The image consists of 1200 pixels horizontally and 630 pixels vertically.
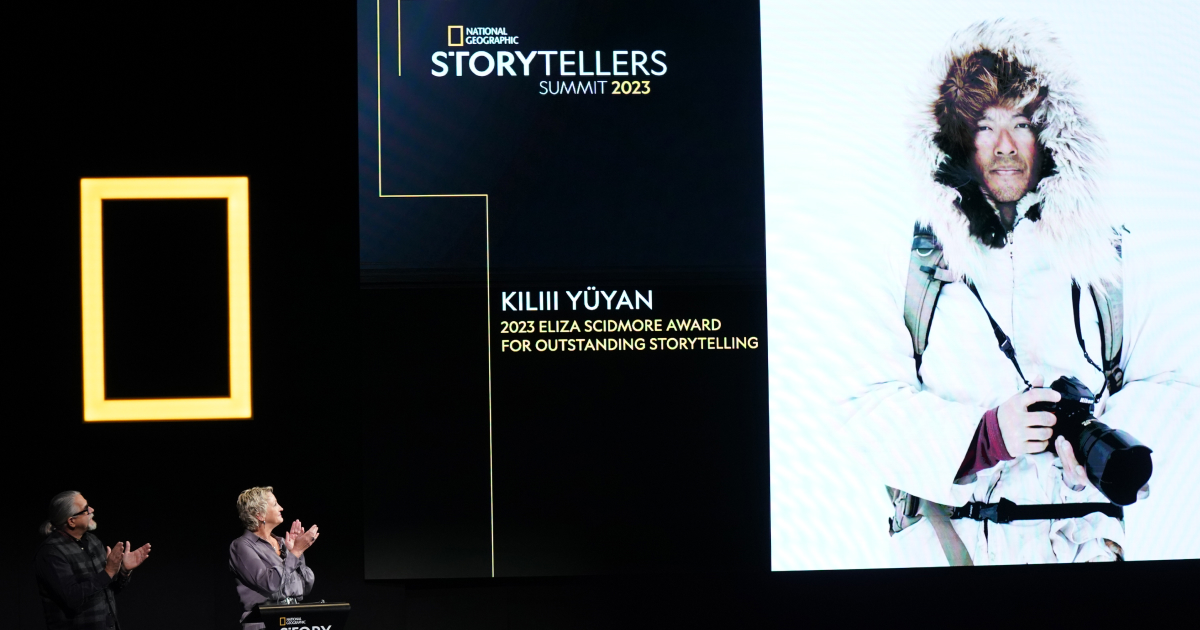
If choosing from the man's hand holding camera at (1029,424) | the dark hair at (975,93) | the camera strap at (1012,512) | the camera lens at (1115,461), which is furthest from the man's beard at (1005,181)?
the camera strap at (1012,512)

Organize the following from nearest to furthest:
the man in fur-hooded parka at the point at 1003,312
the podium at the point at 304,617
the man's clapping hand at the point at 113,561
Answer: the podium at the point at 304,617, the man's clapping hand at the point at 113,561, the man in fur-hooded parka at the point at 1003,312

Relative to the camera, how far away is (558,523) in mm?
4812

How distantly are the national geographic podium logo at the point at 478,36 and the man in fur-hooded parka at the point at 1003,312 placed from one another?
1.87 m

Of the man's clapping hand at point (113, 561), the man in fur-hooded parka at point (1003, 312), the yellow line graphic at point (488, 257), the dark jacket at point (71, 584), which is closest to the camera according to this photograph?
the dark jacket at point (71, 584)

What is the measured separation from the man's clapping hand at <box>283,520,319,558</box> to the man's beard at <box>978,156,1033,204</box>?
3.24m

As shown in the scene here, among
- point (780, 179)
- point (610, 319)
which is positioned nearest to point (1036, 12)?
point (780, 179)

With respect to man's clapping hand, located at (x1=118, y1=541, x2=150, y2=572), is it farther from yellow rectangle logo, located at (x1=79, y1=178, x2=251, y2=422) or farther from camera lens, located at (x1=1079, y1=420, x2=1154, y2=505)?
camera lens, located at (x1=1079, y1=420, x2=1154, y2=505)

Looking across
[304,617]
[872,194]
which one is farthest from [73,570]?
[872,194]

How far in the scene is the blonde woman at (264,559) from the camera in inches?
170

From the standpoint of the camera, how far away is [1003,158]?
16.4 feet

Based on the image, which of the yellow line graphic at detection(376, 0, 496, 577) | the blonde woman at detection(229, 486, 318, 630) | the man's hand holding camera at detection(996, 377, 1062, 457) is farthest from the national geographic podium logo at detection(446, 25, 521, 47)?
the man's hand holding camera at detection(996, 377, 1062, 457)

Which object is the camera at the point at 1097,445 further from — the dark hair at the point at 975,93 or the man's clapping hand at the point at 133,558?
the man's clapping hand at the point at 133,558

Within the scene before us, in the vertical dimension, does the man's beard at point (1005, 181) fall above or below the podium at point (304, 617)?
above

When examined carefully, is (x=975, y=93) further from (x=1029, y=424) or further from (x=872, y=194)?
(x=1029, y=424)
